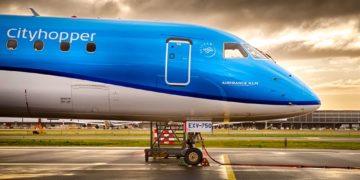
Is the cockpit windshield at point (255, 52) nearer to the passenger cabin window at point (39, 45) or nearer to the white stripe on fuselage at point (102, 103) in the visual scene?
the white stripe on fuselage at point (102, 103)

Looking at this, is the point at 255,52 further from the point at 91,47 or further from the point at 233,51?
the point at 91,47

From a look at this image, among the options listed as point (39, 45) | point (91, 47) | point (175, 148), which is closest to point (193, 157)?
point (175, 148)

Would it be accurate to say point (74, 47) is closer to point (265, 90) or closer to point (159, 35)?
point (159, 35)

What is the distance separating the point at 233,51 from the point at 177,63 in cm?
224

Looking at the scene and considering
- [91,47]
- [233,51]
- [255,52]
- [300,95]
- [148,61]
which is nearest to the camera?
[91,47]

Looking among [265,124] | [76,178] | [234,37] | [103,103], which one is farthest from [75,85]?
[265,124]

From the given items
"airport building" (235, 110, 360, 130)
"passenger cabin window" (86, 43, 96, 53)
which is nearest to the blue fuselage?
"passenger cabin window" (86, 43, 96, 53)

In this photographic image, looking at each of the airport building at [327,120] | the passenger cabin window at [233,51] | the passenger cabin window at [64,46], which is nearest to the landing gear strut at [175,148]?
the passenger cabin window at [233,51]

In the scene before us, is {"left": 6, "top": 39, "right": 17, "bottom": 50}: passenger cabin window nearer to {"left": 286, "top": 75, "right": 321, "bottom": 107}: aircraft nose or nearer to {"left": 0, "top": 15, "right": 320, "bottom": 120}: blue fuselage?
{"left": 0, "top": 15, "right": 320, "bottom": 120}: blue fuselage

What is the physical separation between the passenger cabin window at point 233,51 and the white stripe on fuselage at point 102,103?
177 centimetres

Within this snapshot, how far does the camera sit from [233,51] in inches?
629

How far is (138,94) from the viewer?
49.3 ft

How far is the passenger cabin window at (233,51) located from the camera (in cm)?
1584

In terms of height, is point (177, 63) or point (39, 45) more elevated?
point (39, 45)
